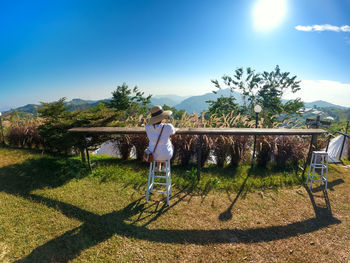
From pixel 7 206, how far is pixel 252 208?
168 inches

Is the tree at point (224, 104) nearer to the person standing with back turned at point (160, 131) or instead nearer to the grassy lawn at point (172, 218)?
the grassy lawn at point (172, 218)

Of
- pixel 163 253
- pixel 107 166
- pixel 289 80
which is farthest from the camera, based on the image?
pixel 289 80

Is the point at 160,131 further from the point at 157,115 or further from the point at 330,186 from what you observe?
the point at 330,186

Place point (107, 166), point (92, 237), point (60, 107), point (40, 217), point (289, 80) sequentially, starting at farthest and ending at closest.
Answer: point (289, 80) → point (60, 107) → point (107, 166) → point (40, 217) → point (92, 237)

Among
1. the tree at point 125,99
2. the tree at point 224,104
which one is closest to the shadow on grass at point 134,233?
the tree at point 224,104

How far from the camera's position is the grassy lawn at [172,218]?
2191 mm

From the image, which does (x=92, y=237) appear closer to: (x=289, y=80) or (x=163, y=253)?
(x=163, y=253)

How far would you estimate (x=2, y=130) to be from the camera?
6.62 m

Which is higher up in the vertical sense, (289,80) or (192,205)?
(289,80)

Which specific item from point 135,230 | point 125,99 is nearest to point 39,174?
point 135,230

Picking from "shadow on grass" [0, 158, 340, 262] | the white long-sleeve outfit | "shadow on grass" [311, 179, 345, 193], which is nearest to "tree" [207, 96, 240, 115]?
"shadow on grass" [311, 179, 345, 193]

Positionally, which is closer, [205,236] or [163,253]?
[163,253]

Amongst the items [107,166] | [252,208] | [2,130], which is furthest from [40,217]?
[2,130]

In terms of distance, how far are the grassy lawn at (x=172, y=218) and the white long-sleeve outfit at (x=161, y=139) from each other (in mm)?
975
